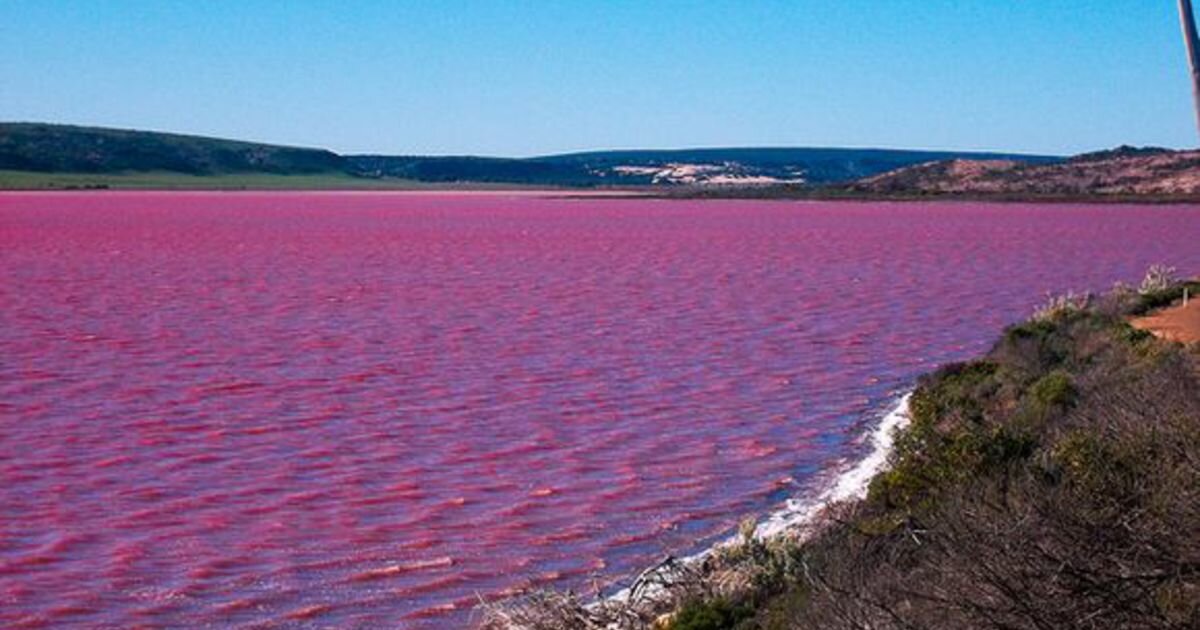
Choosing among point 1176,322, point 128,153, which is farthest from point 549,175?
point 1176,322

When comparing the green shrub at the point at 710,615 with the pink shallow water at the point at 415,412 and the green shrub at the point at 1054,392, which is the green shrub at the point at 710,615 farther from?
the green shrub at the point at 1054,392

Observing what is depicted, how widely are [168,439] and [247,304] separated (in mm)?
12903

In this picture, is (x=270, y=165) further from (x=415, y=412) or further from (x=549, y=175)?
(x=415, y=412)

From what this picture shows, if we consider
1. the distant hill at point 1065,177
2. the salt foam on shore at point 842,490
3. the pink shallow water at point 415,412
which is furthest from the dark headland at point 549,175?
the salt foam on shore at point 842,490

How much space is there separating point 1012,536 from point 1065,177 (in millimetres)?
93718

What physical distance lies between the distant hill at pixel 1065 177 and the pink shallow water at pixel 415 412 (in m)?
52.0

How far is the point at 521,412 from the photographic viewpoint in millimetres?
14891

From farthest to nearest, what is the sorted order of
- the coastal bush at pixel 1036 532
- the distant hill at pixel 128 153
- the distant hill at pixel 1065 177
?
the distant hill at pixel 128 153, the distant hill at pixel 1065 177, the coastal bush at pixel 1036 532

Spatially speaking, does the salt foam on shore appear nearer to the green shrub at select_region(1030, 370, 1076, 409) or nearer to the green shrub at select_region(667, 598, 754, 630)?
the green shrub at select_region(1030, 370, 1076, 409)

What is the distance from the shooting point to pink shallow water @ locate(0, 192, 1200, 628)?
367 inches

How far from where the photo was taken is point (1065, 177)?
94.6 meters

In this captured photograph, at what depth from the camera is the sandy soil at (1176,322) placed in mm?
14828

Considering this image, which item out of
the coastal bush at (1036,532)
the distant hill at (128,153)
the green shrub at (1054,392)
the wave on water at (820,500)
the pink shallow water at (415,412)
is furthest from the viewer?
the distant hill at (128,153)

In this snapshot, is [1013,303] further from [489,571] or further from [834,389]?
[489,571]
